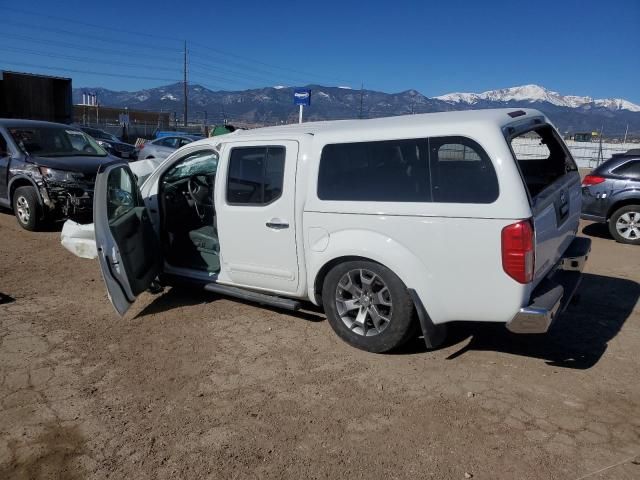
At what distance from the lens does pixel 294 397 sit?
3.39 meters

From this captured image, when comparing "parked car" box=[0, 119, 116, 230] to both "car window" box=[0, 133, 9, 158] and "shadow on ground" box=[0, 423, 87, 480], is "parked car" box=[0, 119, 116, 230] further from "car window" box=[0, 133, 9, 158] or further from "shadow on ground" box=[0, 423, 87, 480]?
"shadow on ground" box=[0, 423, 87, 480]

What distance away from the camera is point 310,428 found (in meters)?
3.03

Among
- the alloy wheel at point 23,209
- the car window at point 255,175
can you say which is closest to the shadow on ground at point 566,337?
the car window at point 255,175

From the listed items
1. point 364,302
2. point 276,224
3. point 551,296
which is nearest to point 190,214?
point 276,224

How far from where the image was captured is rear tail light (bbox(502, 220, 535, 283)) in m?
3.16

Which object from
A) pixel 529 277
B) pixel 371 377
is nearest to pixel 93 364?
pixel 371 377

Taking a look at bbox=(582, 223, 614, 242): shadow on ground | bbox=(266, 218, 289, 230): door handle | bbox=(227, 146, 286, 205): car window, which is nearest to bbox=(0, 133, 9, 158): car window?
bbox=(227, 146, 286, 205): car window

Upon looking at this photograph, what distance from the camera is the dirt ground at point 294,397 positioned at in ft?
8.93

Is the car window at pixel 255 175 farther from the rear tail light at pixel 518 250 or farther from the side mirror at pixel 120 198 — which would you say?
the rear tail light at pixel 518 250

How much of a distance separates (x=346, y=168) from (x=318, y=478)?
7.28 ft

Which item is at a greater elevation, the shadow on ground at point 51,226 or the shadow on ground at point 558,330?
the shadow on ground at point 51,226

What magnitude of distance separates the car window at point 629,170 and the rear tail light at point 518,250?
6.44 metres

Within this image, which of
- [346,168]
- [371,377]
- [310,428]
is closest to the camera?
[310,428]

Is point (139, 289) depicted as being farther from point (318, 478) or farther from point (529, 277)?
point (529, 277)
